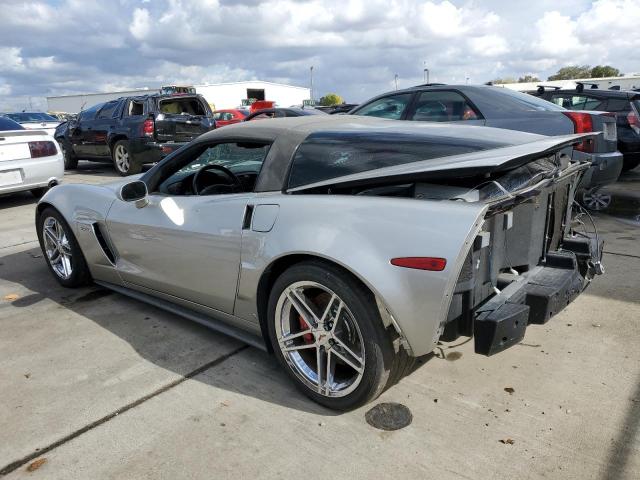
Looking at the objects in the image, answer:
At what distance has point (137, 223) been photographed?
3.29 meters

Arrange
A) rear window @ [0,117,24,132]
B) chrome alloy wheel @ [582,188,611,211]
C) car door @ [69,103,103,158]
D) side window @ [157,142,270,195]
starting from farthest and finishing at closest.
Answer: car door @ [69,103,103,158] → rear window @ [0,117,24,132] → chrome alloy wheel @ [582,188,611,211] → side window @ [157,142,270,195]

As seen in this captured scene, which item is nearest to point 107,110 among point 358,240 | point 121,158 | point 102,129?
point 102,129

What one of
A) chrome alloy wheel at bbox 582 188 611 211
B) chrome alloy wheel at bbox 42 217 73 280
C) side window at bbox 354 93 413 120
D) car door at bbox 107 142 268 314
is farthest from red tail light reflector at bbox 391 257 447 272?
chrome alloy wheel at bbox 582 188 611 211

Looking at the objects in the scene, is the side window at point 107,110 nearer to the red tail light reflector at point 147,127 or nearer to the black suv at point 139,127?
the black suv at point 139,127

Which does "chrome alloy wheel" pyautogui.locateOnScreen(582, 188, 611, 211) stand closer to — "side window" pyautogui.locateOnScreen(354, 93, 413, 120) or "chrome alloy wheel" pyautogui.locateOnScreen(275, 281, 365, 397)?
"side window" pyautogui.locateOnScreen(354, 93, 413, 120)

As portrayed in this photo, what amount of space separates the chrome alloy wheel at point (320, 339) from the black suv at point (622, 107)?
757 centimetres

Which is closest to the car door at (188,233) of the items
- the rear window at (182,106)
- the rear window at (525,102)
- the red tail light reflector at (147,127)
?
the rear window at (525,102)

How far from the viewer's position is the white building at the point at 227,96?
1999 inches

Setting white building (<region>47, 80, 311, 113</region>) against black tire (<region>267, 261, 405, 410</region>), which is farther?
white building (<region>47, 80, 311, 113</region>)

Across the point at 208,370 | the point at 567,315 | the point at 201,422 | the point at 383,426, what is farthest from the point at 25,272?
the point at 567,315

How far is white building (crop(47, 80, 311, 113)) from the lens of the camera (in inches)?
1999

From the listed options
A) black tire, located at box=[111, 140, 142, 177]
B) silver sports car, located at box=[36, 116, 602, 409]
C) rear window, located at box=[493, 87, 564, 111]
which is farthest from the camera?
black tire, located at box=[111, 140, 142, 177]

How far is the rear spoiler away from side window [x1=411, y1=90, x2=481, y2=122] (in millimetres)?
3401

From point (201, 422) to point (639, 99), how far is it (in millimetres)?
8756
